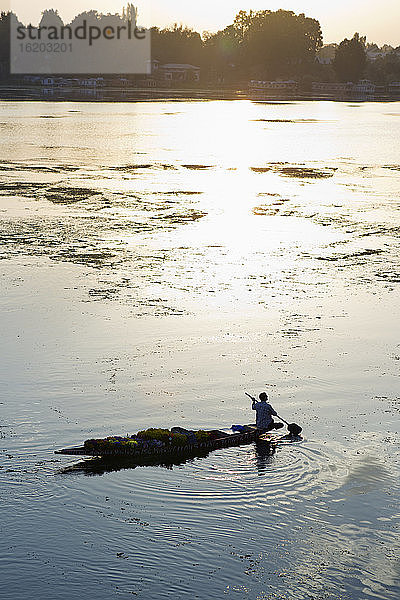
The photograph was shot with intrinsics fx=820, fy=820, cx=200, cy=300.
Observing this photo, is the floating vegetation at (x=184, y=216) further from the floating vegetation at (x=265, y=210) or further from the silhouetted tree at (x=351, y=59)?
the silhouetted tree at (x=351, y=59)

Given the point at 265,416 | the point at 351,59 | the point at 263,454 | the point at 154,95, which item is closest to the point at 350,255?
the point at 265,416

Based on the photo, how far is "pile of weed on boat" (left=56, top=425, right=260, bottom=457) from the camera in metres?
14.3

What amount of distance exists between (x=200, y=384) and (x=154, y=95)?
148 m

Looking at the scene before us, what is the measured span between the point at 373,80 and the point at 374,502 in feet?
593

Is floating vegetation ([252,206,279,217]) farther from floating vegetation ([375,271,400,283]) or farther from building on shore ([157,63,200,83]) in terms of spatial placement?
building on shore ([157,63,200,83])

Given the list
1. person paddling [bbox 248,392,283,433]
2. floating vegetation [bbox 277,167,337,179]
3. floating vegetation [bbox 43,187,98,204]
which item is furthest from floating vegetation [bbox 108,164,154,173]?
person paddling [bbox 248,392,283,433]

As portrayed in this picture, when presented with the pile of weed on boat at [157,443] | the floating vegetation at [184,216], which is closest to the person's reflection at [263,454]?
the pile of weed on boat at [157,443]

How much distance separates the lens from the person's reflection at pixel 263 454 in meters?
14.8

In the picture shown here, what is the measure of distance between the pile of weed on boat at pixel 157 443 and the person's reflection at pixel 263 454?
0.48 metres

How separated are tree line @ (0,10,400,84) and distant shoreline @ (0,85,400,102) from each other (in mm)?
6468

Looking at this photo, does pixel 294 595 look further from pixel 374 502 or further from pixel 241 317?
pixel 241 317

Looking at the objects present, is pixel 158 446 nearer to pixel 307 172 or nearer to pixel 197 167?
pixel 307 172

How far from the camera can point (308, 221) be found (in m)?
35.2

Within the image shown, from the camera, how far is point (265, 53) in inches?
7092
